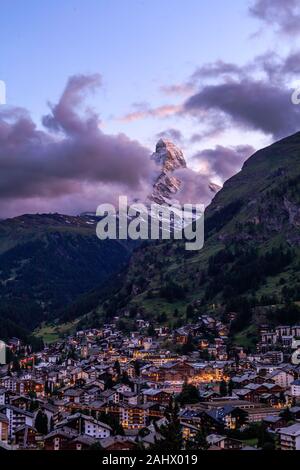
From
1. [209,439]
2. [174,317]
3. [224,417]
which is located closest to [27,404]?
[224,417]

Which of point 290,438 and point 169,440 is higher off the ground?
point 169,440

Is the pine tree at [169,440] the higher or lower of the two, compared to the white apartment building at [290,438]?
higher

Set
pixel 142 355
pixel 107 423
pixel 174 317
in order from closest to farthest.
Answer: pixel 107 423, pixel 142 355, pixel 174 317

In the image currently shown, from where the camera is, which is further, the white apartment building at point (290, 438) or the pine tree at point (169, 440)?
the white apartment building at point (290, 438)

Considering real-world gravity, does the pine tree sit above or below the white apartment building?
above

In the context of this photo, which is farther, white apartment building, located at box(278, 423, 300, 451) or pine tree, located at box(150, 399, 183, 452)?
white apartment building, located at box(278, 423, 300, 451)

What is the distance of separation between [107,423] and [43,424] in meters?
7.53

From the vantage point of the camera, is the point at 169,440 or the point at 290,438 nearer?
the point at 169,440

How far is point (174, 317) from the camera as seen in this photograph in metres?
190

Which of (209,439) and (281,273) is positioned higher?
(281,273)
